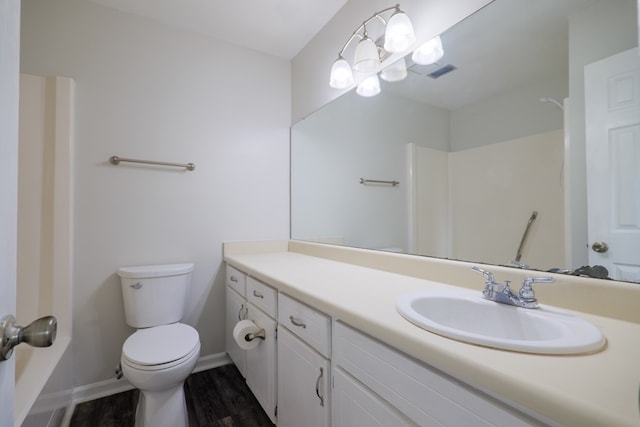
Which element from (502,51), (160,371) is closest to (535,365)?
(502,51)

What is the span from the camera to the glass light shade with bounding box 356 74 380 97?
163cm

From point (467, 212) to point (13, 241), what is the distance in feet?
4.51

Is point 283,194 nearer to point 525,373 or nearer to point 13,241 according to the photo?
point 13,241

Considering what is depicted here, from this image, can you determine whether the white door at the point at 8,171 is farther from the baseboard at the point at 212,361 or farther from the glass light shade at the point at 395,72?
the baseboard at the point at 212,361

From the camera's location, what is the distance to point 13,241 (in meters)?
0.51

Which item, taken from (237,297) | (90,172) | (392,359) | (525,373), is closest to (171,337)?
(237,297)

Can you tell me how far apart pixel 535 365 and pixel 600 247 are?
557 mm

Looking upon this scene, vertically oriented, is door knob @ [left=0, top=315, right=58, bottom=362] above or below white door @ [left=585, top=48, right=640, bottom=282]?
below

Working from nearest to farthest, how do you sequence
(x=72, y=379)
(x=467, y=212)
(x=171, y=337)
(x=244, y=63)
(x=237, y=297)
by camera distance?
1. (x=467, y=212)
2. (x=171, y=337)
3. (x=72, y=379)
4. (x=237, y=297)
5. (x=244, y=63)

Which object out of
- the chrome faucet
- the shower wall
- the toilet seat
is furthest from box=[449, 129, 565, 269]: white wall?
the toilet seat

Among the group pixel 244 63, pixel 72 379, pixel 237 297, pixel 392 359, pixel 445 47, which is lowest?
pixel 72 379

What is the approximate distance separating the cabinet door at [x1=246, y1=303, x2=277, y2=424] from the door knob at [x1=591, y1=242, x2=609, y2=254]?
1.19m

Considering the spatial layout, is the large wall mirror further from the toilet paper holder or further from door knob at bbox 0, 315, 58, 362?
door knob at bbox 0, 315, 58, 362

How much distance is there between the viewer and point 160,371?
121 centimetres
